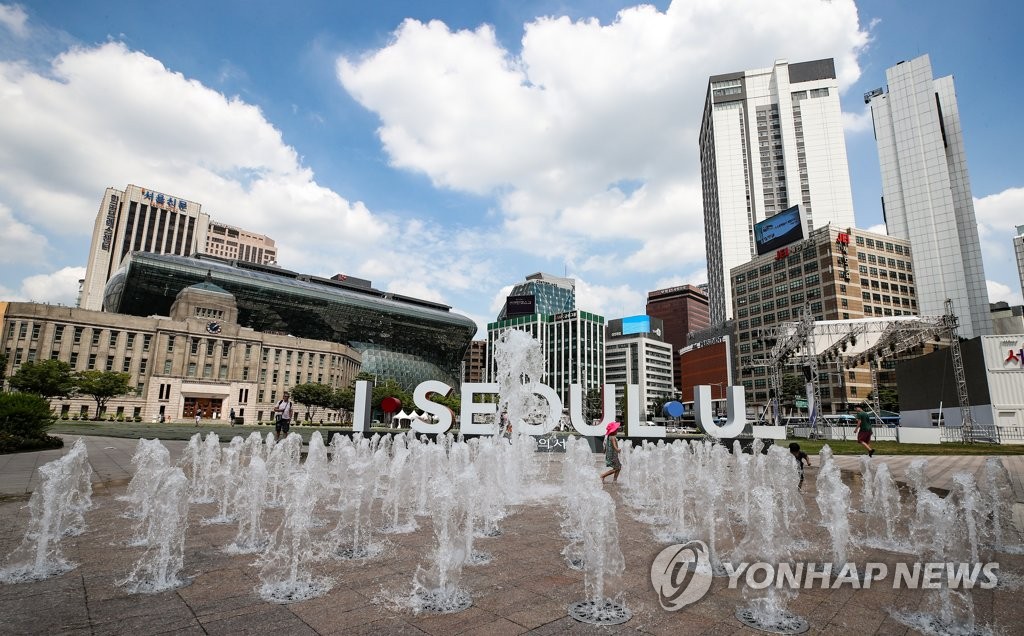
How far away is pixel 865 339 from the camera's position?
36312 millimetres

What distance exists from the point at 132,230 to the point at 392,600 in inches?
6422

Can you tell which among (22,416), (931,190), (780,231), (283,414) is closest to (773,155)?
(931,190)

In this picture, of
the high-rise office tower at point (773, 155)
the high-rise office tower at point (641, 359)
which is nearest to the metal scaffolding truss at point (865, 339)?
the high-rise office tower at point (773, 155)

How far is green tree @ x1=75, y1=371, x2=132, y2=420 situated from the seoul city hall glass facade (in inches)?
1370

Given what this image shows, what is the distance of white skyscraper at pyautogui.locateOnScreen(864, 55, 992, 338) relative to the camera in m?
93.8

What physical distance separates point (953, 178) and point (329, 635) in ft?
466

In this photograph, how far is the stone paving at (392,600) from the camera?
4.20 m

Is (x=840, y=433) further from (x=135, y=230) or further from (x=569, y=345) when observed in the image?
(x=135, y=230)

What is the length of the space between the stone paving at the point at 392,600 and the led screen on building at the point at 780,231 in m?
90.2

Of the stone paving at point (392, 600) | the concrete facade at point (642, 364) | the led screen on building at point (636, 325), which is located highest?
the led screen on building at point (636, 325)

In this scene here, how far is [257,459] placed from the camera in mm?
7945

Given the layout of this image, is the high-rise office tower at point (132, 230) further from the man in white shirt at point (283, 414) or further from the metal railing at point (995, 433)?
the metal railing at point (995, 433)

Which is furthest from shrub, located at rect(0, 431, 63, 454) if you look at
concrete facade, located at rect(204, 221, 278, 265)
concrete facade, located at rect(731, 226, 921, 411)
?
concrete facade, located at rect(204, 221, 278, 265)

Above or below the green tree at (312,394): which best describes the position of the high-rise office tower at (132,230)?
above
